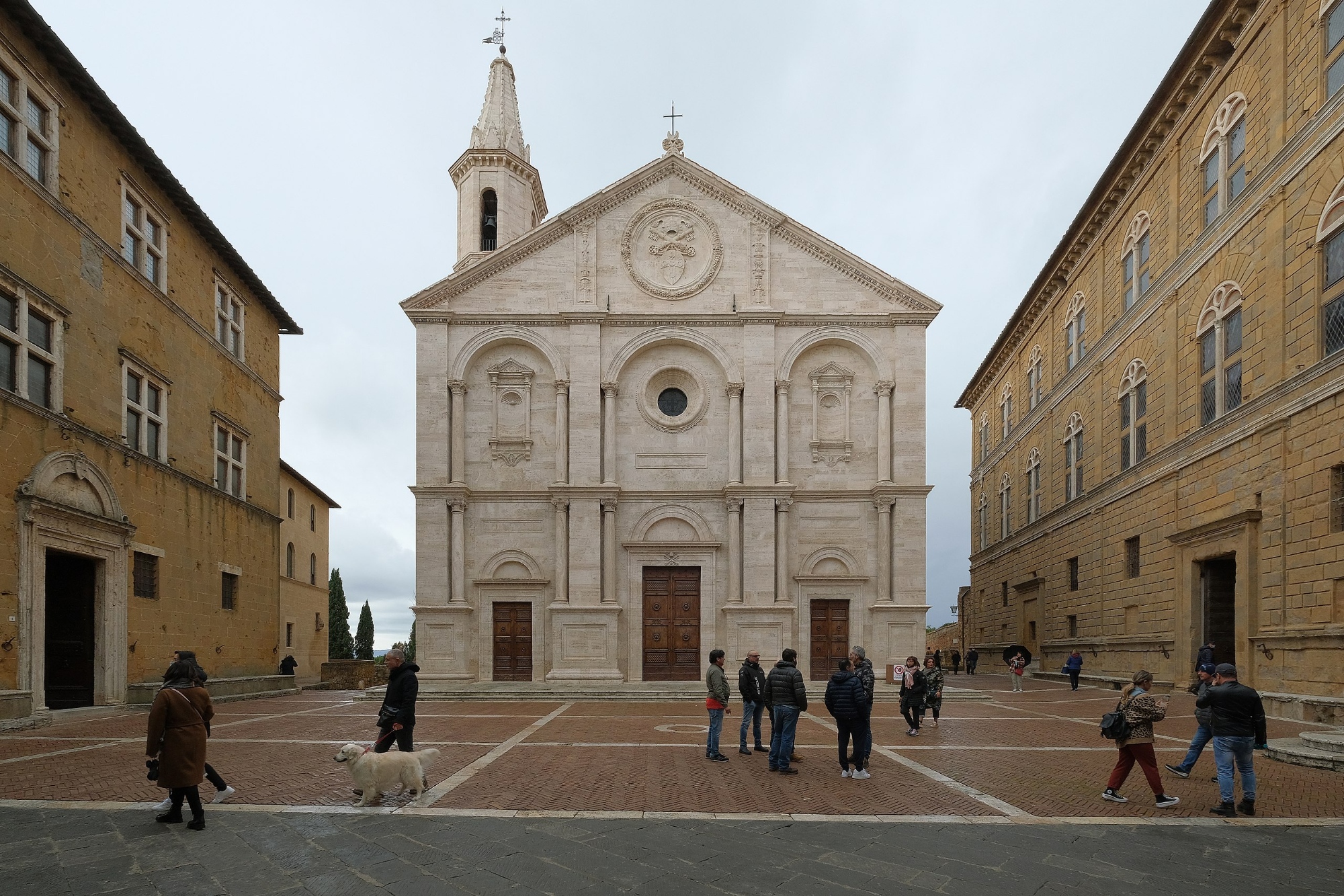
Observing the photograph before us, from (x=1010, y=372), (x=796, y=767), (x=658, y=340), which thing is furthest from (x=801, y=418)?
(x=1010, y=372)

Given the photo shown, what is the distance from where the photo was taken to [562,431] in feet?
94.6

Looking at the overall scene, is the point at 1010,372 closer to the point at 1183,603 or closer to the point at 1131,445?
the point at 1131,445

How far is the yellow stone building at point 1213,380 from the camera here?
17.5m

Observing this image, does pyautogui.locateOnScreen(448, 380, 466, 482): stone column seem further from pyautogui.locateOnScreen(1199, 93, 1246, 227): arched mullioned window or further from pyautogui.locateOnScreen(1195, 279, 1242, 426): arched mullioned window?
pyautogui.locateOnScreen(1199, 93, 1246, 227): arched mullioned window

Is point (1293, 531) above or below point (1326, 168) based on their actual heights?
below

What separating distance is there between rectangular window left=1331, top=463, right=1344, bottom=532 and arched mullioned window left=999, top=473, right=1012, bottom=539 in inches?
1072

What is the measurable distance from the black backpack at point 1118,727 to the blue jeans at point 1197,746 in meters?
1.77

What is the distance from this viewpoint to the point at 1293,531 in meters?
18.3

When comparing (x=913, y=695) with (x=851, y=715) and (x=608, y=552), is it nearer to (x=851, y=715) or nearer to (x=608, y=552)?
(x=851, y=715)

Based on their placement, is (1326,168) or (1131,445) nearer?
(1326,168)

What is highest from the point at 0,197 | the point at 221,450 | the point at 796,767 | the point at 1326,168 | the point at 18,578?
the point at 1326,168

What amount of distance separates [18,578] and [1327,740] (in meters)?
22.7

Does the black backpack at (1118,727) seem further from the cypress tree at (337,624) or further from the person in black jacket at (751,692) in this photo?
the cypress tree at (337,624)

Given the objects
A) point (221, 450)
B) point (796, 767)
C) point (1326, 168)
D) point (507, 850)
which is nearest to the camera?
point (507, 850)
